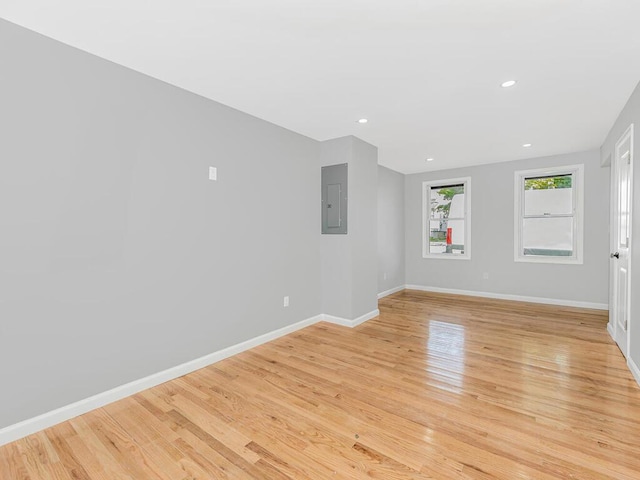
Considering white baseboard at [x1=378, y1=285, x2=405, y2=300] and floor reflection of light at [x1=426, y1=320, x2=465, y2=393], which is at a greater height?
white baseboard at [x1=378, y1=285, x2=405, y2=300]

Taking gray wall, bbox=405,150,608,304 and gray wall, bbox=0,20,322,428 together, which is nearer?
gray wall, bbox=0,20,322,428

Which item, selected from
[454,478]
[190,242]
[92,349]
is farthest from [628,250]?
[92,349]

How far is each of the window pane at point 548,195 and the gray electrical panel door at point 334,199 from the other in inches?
143

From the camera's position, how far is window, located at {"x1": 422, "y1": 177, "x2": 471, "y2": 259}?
6070 mm

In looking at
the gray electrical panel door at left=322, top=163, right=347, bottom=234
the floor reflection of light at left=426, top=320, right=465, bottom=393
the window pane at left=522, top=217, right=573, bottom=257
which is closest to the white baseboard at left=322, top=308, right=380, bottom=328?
the floor reflection of light at left=426, top=320, right=465, bottom=393

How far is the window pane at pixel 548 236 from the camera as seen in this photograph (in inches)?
204

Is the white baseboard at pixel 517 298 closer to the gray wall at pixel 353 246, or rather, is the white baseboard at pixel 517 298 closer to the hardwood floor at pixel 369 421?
the hardwood floor at pixel 369 421

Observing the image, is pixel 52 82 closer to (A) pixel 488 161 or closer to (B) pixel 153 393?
(B) pixel 153 393

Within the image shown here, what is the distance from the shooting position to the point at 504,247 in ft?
18.5

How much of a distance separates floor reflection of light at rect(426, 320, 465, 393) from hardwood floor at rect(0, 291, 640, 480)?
0.07ft

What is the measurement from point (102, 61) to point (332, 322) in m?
3.53

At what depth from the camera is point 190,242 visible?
277cm

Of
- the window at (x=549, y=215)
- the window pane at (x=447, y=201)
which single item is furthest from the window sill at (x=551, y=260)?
the window pane at (x=447, y=201)

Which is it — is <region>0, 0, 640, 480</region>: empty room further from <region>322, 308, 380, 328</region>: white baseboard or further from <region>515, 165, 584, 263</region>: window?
<region>515, 165, 584, 263</region>: window
